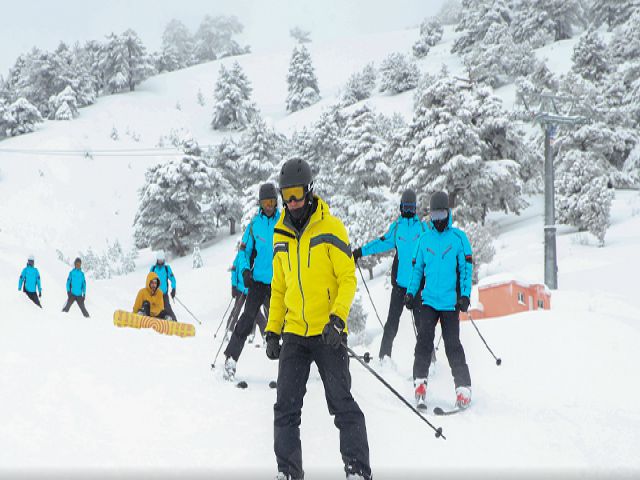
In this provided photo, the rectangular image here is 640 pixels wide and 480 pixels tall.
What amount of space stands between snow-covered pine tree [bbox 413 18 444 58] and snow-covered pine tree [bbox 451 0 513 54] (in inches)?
211

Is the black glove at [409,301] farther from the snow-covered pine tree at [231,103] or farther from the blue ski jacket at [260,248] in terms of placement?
the snow-covered pine tree at [231,103]

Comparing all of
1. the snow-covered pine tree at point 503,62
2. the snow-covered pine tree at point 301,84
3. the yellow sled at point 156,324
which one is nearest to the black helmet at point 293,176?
the yellow sled at point 156,324

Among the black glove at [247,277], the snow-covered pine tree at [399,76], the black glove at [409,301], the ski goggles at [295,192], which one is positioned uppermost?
the snow-covered pine tree at [399,76]

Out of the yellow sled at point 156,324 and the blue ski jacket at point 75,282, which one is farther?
the blue ski jacket at point 75,282

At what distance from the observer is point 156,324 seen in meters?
9.05

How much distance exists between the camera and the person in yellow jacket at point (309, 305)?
3240mm

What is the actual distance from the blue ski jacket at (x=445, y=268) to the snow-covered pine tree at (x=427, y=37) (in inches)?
2325

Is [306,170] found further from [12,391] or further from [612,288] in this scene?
[612,288]

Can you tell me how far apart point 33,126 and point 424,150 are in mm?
38385

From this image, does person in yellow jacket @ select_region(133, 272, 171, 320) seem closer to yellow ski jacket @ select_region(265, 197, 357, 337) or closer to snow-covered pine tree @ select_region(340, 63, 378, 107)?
yellow ski jacket @ select_region(265, 197, 357, 337)

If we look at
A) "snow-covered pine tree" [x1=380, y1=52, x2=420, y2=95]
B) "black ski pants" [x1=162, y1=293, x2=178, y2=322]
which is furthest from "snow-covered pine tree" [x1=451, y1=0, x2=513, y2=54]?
"black ski pants" [x1=162, y1=293, x2=178, y2=322]

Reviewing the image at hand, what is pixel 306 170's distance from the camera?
3.35m

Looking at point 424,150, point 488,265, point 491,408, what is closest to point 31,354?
point 491,408

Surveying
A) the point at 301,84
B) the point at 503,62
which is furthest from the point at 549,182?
the point at 301,84
